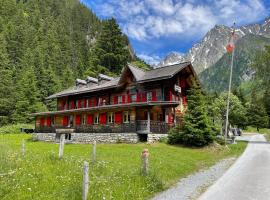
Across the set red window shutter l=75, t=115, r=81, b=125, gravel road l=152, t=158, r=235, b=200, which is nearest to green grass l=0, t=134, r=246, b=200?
gravel road l=152, t=158, r=235, b=200

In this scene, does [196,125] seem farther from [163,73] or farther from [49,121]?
[49,121]

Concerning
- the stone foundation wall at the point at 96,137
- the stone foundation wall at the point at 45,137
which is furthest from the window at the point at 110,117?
the stone foundation wall at the point at 45,137

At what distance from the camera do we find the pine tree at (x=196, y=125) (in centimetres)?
2961

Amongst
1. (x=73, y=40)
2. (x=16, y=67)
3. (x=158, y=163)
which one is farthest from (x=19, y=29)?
(x=158, y=163)

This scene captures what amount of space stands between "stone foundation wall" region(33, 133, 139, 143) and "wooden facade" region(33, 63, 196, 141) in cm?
49

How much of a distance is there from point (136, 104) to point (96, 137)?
26.1 feet

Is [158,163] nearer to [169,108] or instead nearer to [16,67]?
[169,108]

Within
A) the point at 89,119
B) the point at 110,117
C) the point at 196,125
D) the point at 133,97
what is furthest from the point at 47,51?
the point at 196,125

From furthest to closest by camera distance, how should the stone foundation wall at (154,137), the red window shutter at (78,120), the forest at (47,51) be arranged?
the forest at (47,51) → the red window shutter at (78,120) → the stone foundation wall at (154,137)

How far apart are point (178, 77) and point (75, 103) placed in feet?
65.9

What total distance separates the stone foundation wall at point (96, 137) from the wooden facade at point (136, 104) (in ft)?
1.61

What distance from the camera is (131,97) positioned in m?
42.4

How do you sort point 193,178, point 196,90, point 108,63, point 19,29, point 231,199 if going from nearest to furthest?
point 231,199, point 193,178, point 196,90, point 108,63, point 19,29

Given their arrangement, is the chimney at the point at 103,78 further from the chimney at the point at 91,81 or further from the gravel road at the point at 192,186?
the gravel road at the point at 192,186
